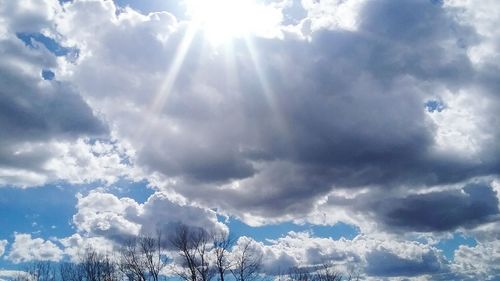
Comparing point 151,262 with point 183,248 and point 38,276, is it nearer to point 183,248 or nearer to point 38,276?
point 183,248

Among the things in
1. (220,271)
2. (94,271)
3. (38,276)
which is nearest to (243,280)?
(220,271)

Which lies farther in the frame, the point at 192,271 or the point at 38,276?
the point at 38,276

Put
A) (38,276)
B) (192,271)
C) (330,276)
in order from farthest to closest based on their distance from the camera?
1. (330,276)
2. (38,276)
3. (192,271)

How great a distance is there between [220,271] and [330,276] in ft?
103

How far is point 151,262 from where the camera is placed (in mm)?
66812

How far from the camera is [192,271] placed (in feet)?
212

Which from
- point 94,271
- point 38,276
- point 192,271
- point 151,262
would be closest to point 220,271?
point 192,271

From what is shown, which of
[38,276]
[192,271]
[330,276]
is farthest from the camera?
[330,276]

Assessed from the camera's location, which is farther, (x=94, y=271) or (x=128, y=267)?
(x=94, y=271)

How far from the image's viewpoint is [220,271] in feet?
218

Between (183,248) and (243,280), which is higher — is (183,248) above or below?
above

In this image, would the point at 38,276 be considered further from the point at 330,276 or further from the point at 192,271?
the point at 330,276

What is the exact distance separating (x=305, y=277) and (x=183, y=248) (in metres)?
35.1

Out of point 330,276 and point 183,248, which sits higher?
point 183,248
